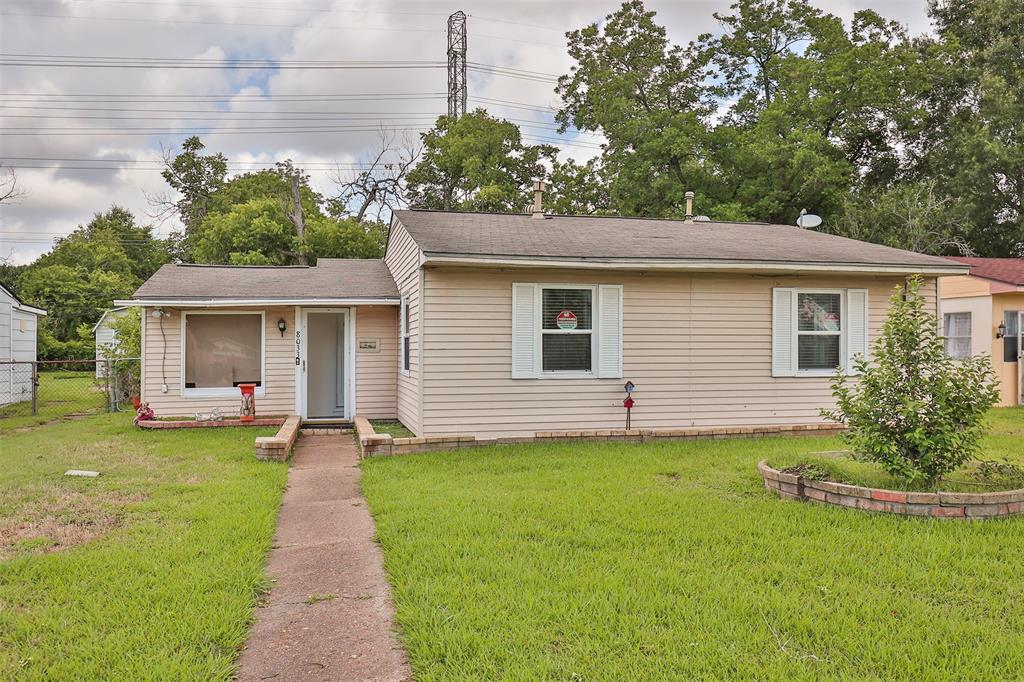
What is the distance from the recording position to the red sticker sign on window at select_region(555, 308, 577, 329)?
9.07 metres

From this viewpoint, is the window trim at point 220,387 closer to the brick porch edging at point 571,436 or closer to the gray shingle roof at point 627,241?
the brick porch edging at point 571,436

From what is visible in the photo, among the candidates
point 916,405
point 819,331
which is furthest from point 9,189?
point 916,405

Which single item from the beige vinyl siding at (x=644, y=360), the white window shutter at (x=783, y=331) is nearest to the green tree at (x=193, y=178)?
the beige vinyl siding at (x=644, y=360)

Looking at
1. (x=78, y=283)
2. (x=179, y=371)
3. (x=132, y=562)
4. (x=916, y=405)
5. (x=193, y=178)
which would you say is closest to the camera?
(x=132, y=562)

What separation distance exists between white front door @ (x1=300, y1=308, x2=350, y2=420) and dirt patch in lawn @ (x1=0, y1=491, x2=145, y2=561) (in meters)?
5.80

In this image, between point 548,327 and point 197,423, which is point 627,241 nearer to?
point 548,327

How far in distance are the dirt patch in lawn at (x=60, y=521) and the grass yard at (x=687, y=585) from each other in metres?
2.09

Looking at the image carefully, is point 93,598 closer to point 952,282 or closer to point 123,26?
point 952,282

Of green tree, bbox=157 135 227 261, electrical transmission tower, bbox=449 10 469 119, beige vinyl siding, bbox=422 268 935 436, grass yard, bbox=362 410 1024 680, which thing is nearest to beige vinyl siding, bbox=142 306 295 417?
beige vinyl siding, bbox=422 268 935 436

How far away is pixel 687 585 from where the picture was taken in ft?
12.4

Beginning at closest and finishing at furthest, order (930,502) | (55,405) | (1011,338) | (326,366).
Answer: (930,502), (326,366), (1011,338), (55,405)

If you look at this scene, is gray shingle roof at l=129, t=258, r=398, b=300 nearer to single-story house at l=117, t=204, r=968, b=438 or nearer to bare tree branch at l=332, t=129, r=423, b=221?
single-story house at l=117, t=204, r=968, b=438

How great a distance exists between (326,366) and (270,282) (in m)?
1.77

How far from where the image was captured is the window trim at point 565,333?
8.95m
